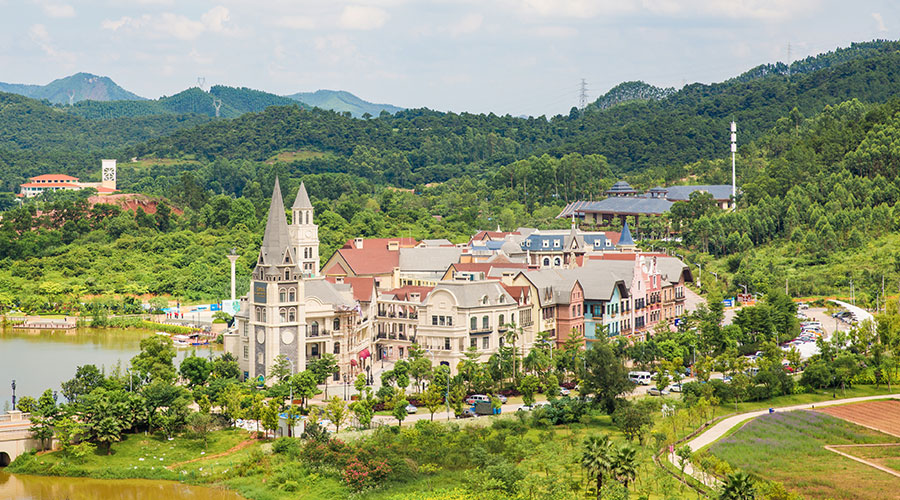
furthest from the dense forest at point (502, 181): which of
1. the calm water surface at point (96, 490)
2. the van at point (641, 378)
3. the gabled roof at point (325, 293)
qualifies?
the calm water surface at point (96, 490)

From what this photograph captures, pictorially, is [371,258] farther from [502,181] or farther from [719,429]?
[502,181]

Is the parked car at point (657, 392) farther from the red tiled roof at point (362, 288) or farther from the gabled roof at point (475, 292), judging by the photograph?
the red tiled roof at point (362, 288)

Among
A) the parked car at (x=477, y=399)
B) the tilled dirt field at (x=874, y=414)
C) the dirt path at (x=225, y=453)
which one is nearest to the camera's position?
the dirt path at (x=225, y=453)

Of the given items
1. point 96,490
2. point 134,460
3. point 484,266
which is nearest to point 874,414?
point 484,266

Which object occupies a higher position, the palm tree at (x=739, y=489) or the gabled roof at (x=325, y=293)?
the gabled roof at (x=325, y=293)

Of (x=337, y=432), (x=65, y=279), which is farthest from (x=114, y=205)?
(x=337, y=432)

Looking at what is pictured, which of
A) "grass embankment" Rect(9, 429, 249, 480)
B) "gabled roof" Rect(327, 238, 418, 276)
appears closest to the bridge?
"grass embankment" Rect(9, 429, 249, 480)
